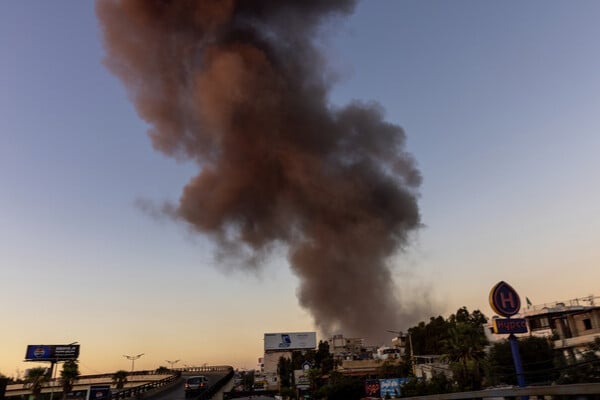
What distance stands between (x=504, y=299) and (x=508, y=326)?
1.65 meters

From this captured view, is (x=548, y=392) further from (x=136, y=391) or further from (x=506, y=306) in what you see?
(x=136, y=391)

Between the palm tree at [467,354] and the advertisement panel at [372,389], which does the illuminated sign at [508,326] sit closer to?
the palm tree at [467,354]

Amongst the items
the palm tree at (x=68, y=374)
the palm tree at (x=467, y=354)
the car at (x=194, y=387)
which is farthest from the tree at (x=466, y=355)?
the palm tree at (x=68, y=374)

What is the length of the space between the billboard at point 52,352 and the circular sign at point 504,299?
100.0m

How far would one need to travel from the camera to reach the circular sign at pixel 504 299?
25859mm

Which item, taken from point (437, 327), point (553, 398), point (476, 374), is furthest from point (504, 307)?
point (437, 327)

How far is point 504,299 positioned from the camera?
26.1m

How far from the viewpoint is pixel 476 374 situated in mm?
52719

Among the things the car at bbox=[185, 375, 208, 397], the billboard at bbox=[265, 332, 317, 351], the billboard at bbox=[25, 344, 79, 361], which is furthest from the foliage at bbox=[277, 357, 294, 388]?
the car at bbox=[185, 375, 208, 397]

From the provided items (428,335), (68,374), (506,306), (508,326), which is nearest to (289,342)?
(428,335)

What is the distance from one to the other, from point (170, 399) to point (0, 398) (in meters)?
41.6

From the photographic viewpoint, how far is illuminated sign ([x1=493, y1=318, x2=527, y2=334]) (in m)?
25.1

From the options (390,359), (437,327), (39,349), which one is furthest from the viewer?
(437,327)

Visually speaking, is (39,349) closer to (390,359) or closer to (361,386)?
(361,386)
